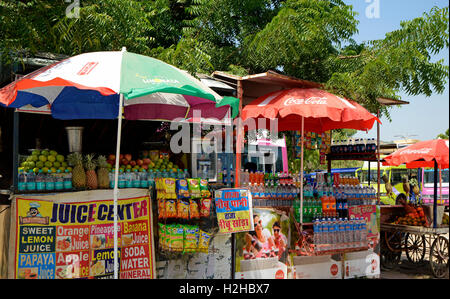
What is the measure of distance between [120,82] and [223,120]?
2.82m

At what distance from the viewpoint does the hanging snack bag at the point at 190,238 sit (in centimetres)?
520

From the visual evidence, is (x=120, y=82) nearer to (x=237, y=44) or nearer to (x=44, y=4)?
(x=44, y=4)

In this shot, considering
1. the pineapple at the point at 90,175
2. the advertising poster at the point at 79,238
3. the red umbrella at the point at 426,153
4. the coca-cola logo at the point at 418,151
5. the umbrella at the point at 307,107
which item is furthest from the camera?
the coca-cola logo at the point at 418,151

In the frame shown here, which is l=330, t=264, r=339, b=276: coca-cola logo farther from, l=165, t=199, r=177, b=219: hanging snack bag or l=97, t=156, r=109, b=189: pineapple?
l=97, t=156, r=109, b=189: pineapple

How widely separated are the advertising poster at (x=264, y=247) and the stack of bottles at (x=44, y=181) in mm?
2554

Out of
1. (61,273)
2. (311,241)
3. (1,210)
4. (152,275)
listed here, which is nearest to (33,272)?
(61,273)

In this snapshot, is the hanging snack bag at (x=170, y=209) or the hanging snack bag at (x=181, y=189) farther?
the hanging snack bag at (x=181, y=189)

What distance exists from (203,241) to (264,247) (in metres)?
1.22

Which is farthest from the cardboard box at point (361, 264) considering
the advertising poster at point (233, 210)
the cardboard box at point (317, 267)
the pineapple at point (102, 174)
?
the pineapple at point (102, 174)

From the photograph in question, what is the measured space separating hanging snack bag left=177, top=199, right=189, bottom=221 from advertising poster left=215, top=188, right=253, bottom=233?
50 cm

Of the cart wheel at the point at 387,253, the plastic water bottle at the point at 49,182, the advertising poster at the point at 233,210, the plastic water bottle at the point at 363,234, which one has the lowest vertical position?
the cart wheel at the point at 387,253

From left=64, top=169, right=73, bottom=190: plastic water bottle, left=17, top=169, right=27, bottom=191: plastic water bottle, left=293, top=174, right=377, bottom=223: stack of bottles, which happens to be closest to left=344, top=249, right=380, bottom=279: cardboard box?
left=293, top=174, right=377, bottom=223: stack of bottles

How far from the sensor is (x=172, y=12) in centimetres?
1148

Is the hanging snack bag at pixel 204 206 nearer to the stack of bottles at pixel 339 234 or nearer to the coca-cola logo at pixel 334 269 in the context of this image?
the stack of bottles at pixel 339 234
